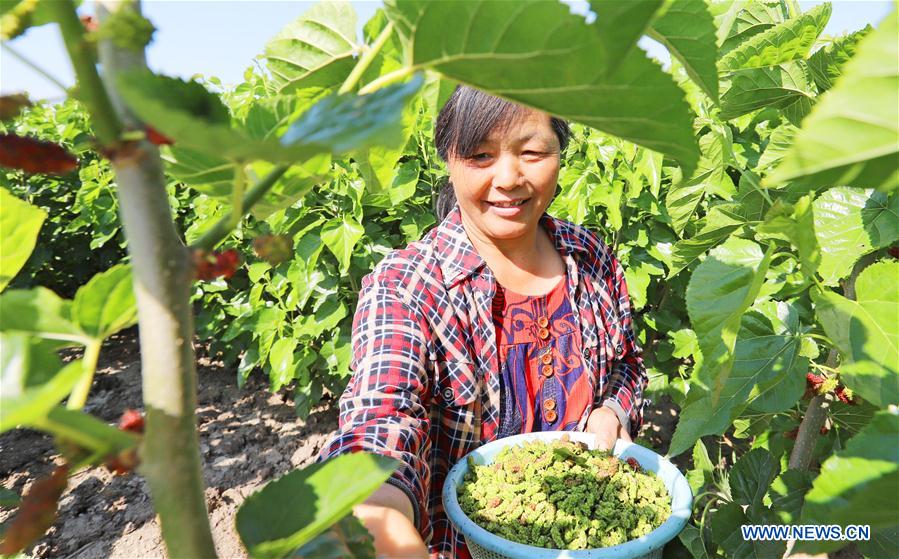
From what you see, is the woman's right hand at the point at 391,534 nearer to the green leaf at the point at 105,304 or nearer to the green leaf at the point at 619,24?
the green leaf at the point at 105,304

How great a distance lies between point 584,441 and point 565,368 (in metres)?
0.22

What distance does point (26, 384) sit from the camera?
13.3 inches

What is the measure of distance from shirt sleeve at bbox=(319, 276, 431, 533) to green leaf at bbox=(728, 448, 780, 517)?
748 millimetres

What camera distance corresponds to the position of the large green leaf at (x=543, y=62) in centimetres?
38

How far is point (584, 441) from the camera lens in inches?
60.4

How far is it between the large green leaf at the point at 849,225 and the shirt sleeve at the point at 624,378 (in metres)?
0.72

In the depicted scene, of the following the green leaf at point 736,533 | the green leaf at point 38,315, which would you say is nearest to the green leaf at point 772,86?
the green leaf at point 736,533

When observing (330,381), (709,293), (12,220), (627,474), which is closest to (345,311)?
(330,381)

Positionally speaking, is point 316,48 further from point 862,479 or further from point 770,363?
point 770,363

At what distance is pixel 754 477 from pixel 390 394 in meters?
0.88

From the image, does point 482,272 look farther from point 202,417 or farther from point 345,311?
point 202,417

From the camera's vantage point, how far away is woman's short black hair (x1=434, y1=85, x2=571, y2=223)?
1423 mm

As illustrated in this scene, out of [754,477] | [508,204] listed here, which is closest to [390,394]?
[508,204]

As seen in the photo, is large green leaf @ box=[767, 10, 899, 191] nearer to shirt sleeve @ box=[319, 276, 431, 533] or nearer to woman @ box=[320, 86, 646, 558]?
shirt sleeve @ box=[319, 276, 431, 533]
